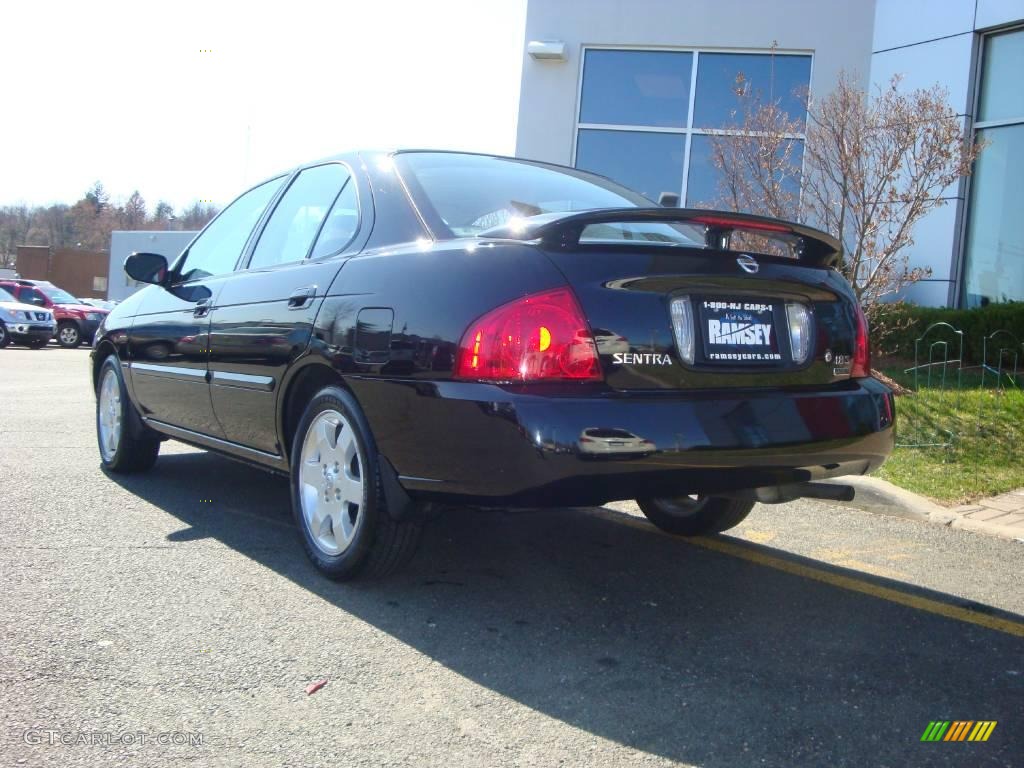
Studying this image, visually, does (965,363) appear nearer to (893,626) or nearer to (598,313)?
(893,626)

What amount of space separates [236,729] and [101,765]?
33 cm

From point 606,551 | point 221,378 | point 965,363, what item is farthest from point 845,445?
point 965,363

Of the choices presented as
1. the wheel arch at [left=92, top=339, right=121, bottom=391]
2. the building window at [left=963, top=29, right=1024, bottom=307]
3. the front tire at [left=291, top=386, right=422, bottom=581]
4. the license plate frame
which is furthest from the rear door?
the building window at [left=963, top=29, right=1024, bottom=307]

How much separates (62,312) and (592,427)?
24230 mm

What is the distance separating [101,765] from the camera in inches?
90.2

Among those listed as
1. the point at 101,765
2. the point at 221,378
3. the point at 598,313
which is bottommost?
the point at 101,765

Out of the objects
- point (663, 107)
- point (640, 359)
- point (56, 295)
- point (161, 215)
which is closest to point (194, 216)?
point (161, 215)

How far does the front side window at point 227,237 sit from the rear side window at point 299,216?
21cm

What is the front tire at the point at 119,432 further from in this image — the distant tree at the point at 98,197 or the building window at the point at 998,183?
the distant tree at the point at 98,197

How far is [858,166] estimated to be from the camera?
929 cm

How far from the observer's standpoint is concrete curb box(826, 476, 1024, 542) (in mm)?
5065

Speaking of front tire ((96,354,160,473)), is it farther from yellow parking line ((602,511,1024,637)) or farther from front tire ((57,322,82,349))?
front tire ((57,322,82,349))

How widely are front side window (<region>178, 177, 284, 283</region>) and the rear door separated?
23 cm

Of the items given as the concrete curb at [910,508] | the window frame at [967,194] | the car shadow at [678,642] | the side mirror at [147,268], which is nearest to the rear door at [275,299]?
the car shadow at [678,642]
